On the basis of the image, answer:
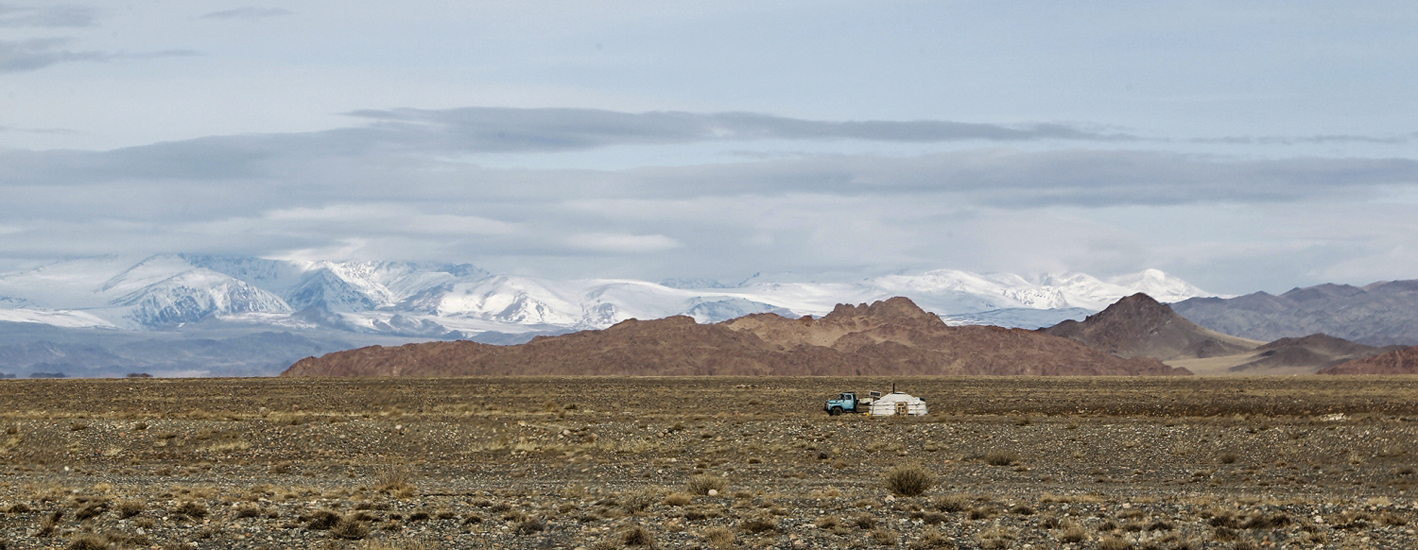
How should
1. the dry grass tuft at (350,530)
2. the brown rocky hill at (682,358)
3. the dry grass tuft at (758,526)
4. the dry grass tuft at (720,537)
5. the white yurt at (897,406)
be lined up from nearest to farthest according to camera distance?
the dry grass tuft at (720,537), the dry grass tuft at (350,530), the dry grass tuft at (758,526), the white yurt at (897,406), the brown rocky hill at (682,358)

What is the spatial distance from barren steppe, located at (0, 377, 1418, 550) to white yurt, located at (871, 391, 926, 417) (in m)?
2.29

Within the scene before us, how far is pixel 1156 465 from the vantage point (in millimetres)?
38938

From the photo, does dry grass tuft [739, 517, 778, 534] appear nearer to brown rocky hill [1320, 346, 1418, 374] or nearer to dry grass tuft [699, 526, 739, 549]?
dry grass tuft [699, 526, 739, 549]

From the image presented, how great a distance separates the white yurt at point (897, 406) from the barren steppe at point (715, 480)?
2.29 meters

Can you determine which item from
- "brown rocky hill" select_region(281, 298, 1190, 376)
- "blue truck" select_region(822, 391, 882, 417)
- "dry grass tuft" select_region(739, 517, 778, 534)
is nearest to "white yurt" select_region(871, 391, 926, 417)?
"blue truck" select_region(822, 391, 882, 417)

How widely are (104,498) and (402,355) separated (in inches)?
6812

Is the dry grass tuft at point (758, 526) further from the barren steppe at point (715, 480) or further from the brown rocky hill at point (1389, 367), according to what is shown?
the brown rocky hill at point (1389, 367)

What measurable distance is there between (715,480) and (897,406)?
29.7m

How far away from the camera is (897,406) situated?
195 feet

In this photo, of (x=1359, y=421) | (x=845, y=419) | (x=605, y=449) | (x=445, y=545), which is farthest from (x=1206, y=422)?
(x=445, y=545)

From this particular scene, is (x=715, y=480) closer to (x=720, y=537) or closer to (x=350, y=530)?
(x=720, y=537)

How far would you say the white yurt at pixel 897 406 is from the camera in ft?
194

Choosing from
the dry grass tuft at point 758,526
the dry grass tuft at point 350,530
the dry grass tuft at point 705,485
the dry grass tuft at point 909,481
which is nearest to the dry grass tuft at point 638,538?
the dry grass tuft at point 758,526

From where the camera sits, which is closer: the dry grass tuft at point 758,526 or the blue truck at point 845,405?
the dry grass tuft at point 758,526
